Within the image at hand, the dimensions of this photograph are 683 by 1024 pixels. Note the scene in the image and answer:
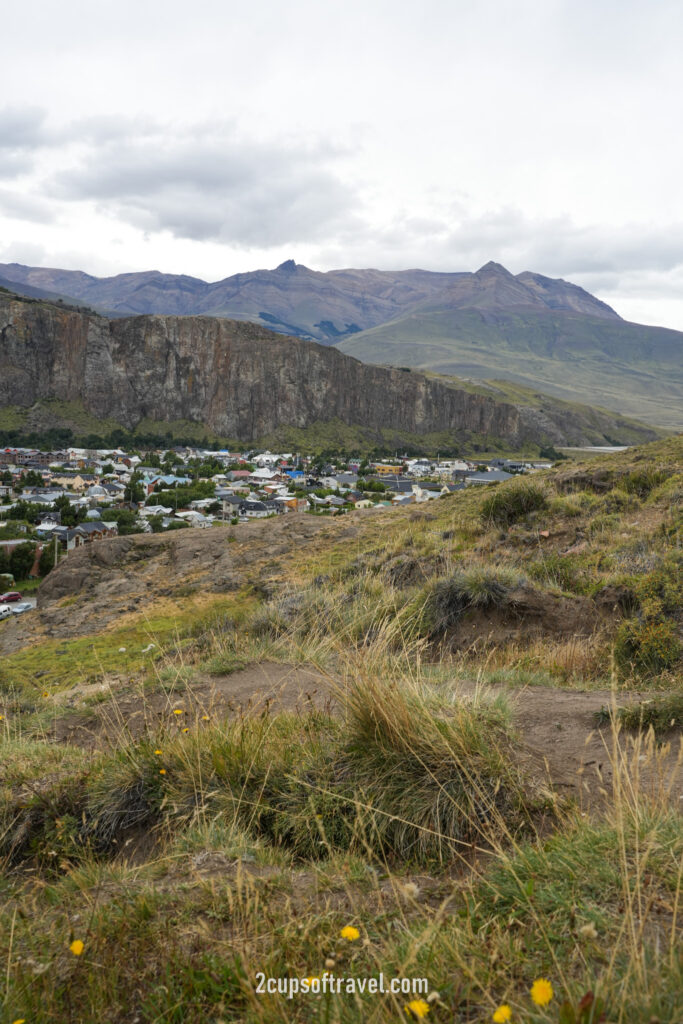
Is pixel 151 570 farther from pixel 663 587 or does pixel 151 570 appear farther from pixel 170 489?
pixel 170 489

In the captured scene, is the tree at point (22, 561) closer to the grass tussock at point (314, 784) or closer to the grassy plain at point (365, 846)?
the grassy plain at point (365, 846)

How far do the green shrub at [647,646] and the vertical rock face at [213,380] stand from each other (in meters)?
127

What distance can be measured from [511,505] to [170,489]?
218 feet

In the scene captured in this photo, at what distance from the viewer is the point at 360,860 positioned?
2.51 m

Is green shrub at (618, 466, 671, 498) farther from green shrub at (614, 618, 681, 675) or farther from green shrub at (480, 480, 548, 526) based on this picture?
green shrub at (614, 618, 681, 675)

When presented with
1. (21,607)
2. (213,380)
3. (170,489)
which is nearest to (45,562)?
(21,607)

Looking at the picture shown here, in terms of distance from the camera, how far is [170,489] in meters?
74.9

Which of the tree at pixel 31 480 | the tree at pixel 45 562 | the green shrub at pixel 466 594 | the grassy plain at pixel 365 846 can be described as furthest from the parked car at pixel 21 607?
the tree at pixel 31 480

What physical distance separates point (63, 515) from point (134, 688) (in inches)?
2226

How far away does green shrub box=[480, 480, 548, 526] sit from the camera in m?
13.6

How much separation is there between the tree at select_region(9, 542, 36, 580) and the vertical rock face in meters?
85.9

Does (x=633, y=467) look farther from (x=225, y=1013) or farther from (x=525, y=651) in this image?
(x=225, y=1013)

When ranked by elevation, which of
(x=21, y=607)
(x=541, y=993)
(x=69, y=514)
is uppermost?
(x=541, y=993)

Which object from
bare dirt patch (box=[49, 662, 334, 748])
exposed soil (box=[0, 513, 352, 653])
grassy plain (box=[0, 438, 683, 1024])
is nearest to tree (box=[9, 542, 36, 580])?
exposed soil (box=[0, 513, 352, 653])
